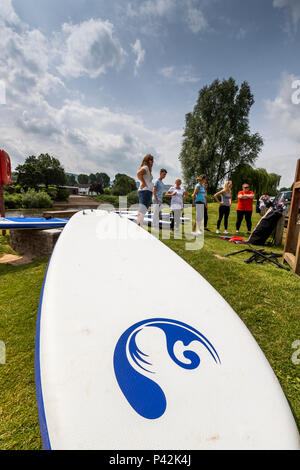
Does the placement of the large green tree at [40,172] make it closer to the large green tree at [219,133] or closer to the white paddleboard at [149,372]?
the large green tree at [219,133]

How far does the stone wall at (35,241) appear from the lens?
3.83m

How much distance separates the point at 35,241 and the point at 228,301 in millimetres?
3742

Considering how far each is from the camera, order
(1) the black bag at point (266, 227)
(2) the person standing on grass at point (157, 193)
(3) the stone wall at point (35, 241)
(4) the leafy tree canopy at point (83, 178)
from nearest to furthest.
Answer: (3) the stone wall at point (35, 241), (1) the black bag at point (266, 227), (2) the person standing on grass at point (157, 193), (4) the leafy tree canopy at point (83, 178)

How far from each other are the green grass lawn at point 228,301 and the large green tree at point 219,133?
745 inches

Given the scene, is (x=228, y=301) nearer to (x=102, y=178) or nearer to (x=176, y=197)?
(x=176, y=197)

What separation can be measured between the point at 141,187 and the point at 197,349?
141 inches

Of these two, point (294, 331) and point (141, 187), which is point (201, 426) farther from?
point (141, 187)

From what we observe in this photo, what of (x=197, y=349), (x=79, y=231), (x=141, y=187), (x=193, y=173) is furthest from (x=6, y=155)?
(x=193, y=173)

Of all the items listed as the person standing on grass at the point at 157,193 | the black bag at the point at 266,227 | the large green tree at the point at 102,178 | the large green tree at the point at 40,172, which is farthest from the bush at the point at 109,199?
the large green tree at the point at 102,178

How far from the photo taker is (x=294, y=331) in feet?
5.73

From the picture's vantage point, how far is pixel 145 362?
978 mm

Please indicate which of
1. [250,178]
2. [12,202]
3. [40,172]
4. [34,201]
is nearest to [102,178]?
[40,172]

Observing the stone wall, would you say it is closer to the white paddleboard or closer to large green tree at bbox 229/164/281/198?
the white paddleboard

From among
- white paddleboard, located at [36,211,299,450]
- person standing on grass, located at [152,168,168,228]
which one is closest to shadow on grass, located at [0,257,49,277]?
white paddleboard, located at [36,211,299,450]
